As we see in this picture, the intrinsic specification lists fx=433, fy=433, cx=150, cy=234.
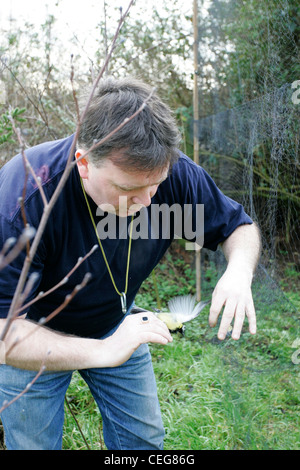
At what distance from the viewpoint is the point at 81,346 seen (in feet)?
5.11

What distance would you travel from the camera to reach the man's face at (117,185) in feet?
5.13

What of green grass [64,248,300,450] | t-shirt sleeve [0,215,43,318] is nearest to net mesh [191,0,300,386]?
green grass [64,248,300,450]

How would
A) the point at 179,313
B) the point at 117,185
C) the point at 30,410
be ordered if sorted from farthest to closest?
the point at 179,313, the point at 30,410, the point at 117,185

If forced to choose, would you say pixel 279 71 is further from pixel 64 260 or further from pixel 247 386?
pixel 247 386

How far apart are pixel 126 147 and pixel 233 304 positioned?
70cm

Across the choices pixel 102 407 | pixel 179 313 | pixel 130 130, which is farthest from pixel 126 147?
pixel 102 407

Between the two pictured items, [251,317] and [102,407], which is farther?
[102,407]

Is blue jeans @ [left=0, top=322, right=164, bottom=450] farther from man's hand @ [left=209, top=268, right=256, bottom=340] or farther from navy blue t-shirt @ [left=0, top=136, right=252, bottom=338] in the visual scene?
man's hand @ [left=209, top=268, right=256, bottom=340]

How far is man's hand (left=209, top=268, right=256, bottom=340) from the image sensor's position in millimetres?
1598

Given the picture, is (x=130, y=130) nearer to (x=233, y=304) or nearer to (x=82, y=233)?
(x=82, y=233)

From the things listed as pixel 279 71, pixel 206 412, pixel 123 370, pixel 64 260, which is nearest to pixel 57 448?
pixel 123 370

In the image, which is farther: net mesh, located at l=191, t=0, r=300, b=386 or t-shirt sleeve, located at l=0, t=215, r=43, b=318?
net mesh, located at l=191, t=0, r=300, b=386

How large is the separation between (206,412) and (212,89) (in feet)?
9.53

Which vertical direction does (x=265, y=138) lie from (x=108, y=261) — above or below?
above
